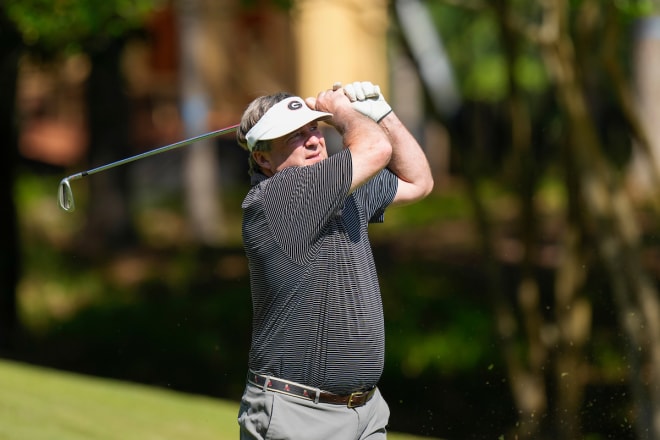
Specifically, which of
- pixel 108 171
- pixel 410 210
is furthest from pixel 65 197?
pixel 410 210

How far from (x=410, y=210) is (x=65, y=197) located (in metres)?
14.3

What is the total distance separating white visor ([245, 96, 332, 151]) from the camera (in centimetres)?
385

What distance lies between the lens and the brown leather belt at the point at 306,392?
151 inches

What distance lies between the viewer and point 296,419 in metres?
3.82

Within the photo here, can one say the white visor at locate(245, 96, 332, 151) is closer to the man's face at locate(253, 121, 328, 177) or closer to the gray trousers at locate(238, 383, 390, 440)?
the man's face at locate(253, 121, 328, 177)

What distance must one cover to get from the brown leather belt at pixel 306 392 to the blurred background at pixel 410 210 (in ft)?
13.8

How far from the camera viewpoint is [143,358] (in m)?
13.8

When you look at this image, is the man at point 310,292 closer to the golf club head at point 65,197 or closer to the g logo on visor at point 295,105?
the g logo on visor at point 295,105

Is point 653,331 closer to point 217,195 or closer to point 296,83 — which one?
point 217,195

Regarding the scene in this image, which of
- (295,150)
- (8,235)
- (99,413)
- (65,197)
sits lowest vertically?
(99,413)

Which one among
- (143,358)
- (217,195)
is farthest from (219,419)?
(217,195)

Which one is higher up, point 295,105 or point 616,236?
point 295,105

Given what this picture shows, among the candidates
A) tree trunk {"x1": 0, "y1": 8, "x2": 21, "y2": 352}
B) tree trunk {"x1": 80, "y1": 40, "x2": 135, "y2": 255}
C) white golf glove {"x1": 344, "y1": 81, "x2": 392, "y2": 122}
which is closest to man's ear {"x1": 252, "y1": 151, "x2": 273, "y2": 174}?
white golf glove {"x1": 344, "y1": 81, "x2": 392, "y2": 122}

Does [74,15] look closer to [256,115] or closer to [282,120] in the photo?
[256,115]
